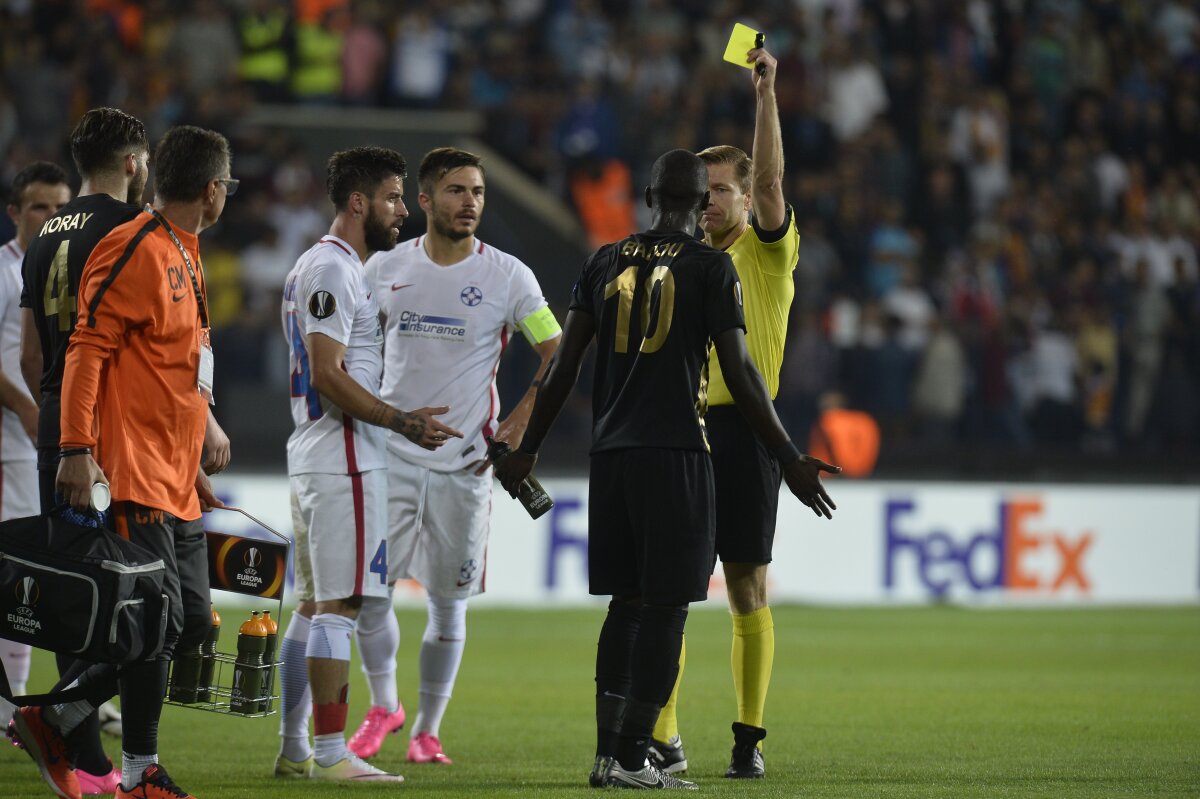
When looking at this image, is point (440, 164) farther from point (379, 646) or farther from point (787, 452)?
point (787, 452)

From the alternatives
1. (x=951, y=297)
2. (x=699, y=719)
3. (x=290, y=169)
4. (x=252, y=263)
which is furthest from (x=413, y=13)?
(x=699, y=719)

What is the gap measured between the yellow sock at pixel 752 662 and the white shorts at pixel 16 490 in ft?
11.5

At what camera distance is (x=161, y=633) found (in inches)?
215

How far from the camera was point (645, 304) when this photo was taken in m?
6.13

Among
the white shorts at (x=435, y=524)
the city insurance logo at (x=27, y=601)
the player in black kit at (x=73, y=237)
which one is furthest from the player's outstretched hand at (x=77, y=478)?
the white shorts at (x=435, y=524)

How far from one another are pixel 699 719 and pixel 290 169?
10812 millimetres

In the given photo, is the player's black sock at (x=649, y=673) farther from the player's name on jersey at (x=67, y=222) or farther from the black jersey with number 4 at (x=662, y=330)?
the player's name on jersey at (x=67, y=222)

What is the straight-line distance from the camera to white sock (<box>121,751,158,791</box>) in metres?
5.59

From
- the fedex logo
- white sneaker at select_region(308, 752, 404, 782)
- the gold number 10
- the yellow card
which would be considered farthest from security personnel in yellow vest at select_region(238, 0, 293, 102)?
the gold number 10

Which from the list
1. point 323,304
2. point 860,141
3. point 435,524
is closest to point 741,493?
point 435,524

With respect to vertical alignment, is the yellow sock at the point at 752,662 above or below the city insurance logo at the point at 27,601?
below

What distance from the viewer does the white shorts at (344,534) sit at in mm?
6777

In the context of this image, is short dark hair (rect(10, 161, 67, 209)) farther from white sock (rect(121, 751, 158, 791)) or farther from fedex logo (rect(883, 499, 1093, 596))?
fedex logo (rect(883, 499, 1093, 596))

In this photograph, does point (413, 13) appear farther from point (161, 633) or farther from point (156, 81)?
point (161, 633)
